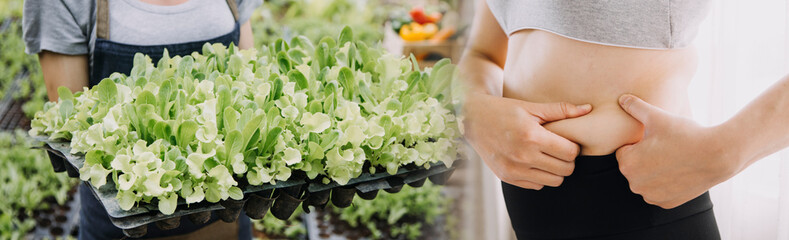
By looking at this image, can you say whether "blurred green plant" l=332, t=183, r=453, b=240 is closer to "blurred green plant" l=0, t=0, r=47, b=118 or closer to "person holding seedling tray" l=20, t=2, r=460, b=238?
"person holding seedling tray" l=20, t=2, r=460, b=238

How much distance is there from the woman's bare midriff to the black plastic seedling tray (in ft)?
0.60

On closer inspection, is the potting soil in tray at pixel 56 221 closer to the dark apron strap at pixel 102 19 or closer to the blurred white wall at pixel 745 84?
the dark apron strap at pixel 102 19

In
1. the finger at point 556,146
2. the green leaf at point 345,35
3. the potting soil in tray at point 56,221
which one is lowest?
the potting soil in tray at point 56,221

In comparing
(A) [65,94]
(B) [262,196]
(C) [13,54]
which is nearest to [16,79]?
(C) [13,54]

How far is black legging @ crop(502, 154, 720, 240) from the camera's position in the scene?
80cm

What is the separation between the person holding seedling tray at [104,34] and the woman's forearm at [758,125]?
2.97 ft

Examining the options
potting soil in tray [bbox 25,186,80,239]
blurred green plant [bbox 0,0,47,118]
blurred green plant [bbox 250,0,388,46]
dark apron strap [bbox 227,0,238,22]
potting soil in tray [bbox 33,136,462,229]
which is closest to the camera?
potting soil in tray [bbox 33,136,462,229]

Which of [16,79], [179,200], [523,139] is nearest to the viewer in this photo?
[179,200]

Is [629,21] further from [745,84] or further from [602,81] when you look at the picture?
[745,84]

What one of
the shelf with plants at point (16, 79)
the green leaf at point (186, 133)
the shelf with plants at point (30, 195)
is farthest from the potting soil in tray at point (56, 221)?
the green leaf at point (186, 133)

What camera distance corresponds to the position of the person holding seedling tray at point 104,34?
1029 mm

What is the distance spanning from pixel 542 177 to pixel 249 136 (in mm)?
408

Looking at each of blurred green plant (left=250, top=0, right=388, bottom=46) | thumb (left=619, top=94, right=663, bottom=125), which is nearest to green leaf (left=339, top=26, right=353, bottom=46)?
thumb (left=619, top=94, right=663, bottom=125)

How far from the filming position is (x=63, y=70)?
107 centimetres
